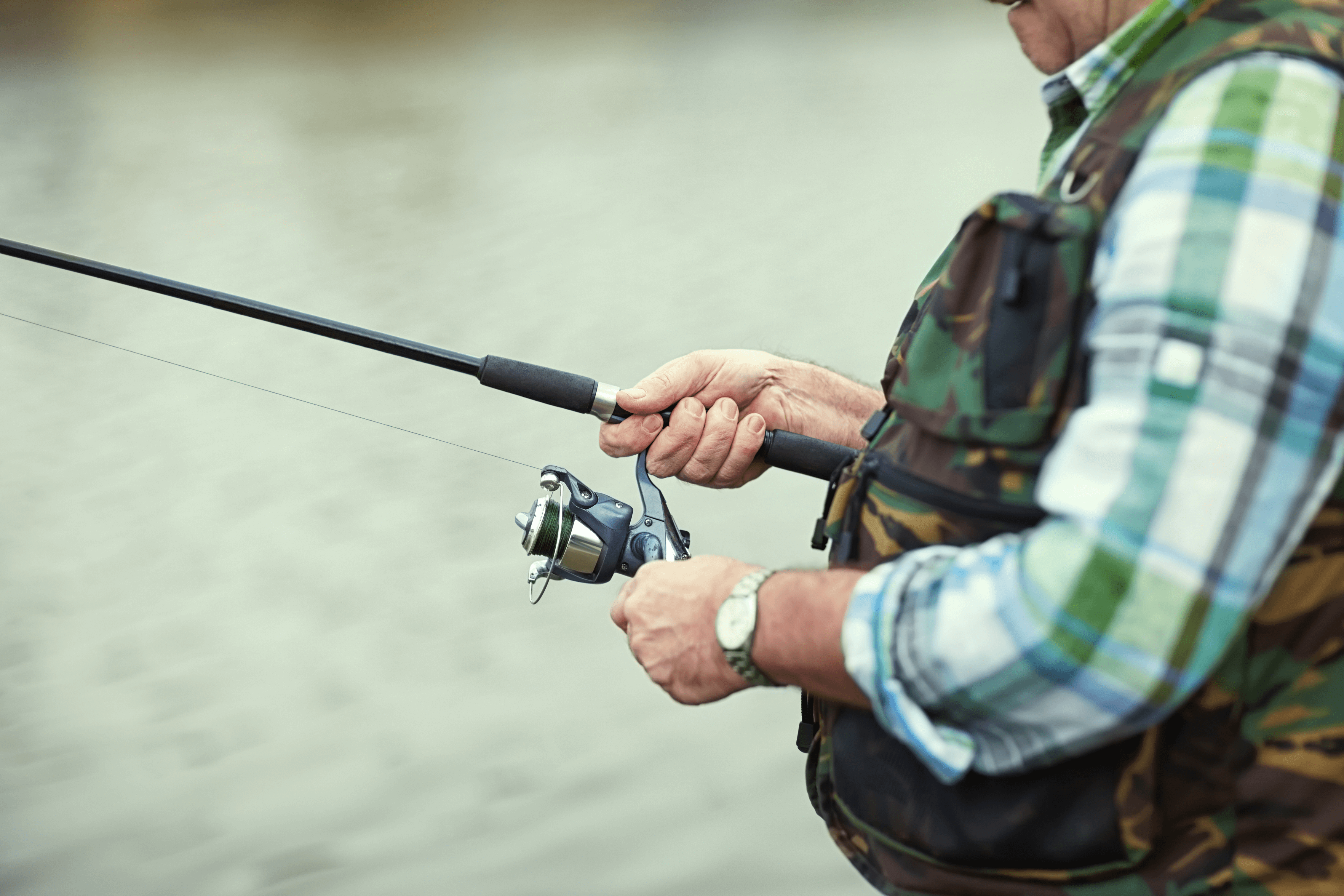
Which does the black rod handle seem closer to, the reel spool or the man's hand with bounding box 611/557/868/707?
the reel spool

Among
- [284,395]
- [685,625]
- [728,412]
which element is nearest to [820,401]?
[728,412]

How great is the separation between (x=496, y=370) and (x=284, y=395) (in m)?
0.95

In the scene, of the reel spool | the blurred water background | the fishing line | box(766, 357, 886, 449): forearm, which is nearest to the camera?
the reel spool

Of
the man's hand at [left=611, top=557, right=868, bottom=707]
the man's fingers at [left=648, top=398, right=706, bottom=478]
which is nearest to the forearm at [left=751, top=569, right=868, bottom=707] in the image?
the man's hand at [left=611, top=557, right=868, bottom=707]

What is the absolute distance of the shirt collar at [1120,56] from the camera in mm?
639

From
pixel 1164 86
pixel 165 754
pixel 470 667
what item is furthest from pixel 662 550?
pixel 165 754

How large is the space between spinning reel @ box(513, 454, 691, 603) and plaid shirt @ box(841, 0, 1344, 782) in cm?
52

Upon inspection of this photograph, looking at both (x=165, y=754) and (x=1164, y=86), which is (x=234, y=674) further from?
(x=1164, y=86)

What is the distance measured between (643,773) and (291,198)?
9.17ft

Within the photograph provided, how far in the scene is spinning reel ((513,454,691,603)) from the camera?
109 cm

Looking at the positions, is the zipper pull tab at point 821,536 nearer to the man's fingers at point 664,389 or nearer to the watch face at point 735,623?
the watch face at point 735,623

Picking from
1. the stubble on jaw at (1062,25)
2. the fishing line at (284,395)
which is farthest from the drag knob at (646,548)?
the fishing line at (284,395)

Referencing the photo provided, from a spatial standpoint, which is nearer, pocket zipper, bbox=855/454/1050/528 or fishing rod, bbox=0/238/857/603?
pocket zipper, bbox=855/454/1050/528

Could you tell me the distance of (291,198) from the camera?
392 centimetres
